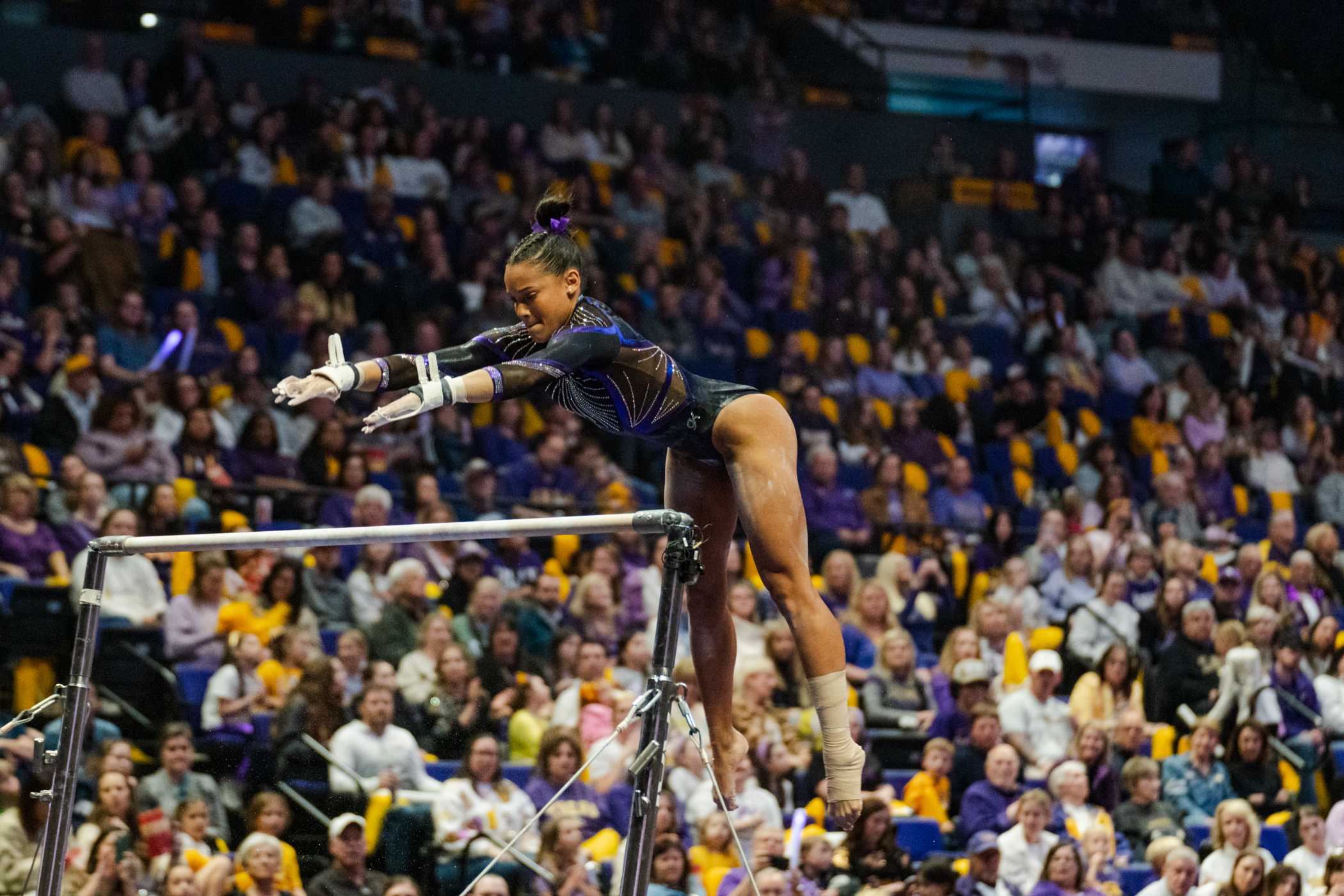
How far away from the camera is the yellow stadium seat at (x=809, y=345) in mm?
12508

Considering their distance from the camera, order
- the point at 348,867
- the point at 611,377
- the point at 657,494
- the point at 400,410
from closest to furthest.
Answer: the point at 400,410
the point at 611,377
the point at 348,867
the point at 657,494

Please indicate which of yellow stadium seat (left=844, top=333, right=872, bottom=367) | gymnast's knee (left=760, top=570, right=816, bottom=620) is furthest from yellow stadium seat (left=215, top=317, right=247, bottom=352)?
gymnast's knee (left=760, top=570, right=816, bottom=620)

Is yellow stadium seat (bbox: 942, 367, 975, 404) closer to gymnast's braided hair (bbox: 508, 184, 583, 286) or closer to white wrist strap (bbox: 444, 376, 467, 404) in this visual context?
gymnast's braided hair (bbox: 508, 184, 583, 286)

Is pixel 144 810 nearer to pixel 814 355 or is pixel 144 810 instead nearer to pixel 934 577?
pixel 934 577

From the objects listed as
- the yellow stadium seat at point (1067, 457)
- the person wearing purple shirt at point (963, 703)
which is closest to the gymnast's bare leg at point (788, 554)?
the person wearing purple shirt at point (963, 703)

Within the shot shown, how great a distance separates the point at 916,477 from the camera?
38.2ft

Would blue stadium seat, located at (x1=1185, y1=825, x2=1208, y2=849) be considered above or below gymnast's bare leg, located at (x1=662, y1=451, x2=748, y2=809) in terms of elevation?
below

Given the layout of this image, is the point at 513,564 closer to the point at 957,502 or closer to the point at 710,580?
the point at 957,502

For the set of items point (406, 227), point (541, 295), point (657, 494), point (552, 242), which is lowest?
point (657, 494)

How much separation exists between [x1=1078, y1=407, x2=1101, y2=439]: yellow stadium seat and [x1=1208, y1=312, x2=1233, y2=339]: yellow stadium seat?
6.84 ft

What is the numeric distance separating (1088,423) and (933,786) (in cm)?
521

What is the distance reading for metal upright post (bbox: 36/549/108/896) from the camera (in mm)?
5234

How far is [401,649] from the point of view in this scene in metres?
7.96

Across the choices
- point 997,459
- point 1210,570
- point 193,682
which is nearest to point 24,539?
point 193,682
